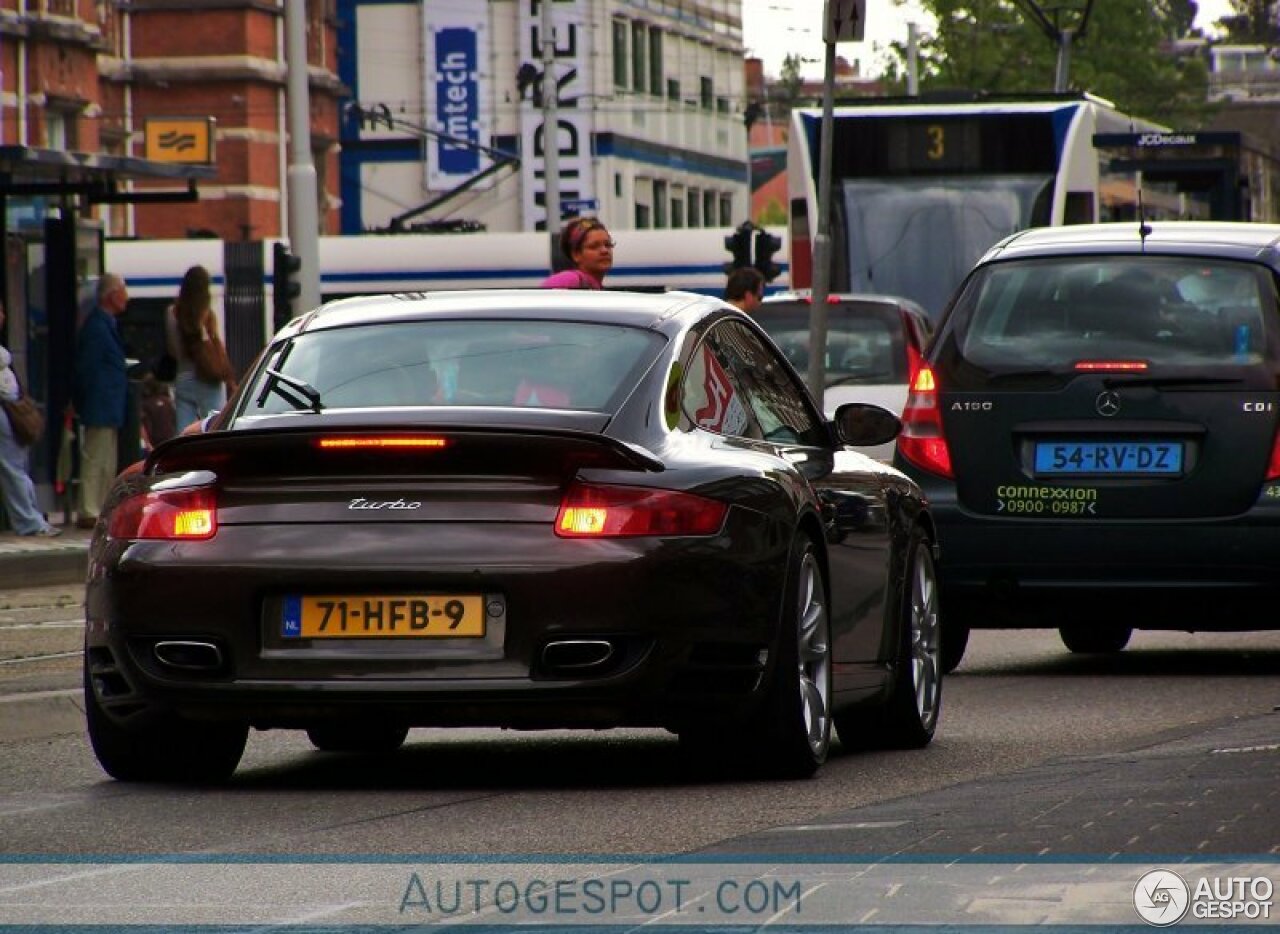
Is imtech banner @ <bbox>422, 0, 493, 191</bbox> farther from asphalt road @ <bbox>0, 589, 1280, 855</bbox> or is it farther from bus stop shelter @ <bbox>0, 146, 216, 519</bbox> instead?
asphalt road @ <bbox>0, 589, 1280, 855</bbox>

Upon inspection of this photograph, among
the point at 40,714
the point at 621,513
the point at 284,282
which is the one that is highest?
the point at 621,513

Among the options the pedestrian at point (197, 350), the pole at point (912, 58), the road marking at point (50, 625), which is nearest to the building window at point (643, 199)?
the pole at point (912, 58)

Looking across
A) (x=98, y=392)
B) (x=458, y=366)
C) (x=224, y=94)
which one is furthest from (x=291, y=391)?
(x=224, y=94)

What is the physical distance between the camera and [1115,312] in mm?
13391

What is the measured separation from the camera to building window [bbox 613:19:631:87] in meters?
93.1

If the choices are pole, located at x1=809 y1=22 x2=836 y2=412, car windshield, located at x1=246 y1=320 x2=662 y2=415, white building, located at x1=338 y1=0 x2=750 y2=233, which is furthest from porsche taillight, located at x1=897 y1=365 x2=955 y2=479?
white building, located at x1=338 y1=0 x2=750 y2=233

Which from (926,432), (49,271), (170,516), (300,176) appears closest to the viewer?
(170,516)

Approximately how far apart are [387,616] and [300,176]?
26.8 metres

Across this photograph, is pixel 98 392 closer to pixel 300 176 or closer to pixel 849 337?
pixel 849 337

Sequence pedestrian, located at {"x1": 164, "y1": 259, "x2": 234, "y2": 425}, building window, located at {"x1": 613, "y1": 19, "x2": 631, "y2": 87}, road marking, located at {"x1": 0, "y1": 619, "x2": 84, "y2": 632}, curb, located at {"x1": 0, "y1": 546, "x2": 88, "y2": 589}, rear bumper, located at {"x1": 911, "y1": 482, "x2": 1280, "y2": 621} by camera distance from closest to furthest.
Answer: rear bumper, located at {"x1": 911, "y1": 482, "x2": 1280, "y2": 621} < road marking, located at {"x1": 0, "y1": 619, "x2": 84, "y2": 632} < curb, located at {"x1": 0, "y1": 546, "x2": 88, "y2": 589} < pedestrian, located at {"x1": 164, "y1": 259, "x2": 234, "y2": 425} < building window, located at {"x1": 613, "y1": 19, "x2": 631, "y2": 87}

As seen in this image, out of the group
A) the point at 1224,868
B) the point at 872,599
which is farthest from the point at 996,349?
the point at 1224,868

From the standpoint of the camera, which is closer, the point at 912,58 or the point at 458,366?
the point at 458,366

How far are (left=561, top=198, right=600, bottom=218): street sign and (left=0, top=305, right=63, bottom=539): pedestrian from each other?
58.3m

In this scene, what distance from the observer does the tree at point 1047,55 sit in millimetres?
76750
